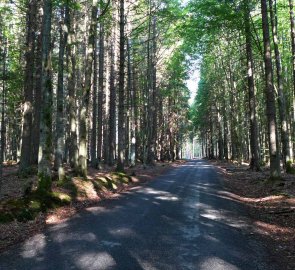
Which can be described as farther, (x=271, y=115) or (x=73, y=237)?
(x=271, y=115)

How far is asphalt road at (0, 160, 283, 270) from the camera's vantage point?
6.79 meters

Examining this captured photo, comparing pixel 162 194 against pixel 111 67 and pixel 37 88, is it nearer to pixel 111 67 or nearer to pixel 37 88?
A: pixel 37 88

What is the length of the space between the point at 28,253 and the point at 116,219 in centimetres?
365

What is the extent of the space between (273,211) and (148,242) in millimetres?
5454

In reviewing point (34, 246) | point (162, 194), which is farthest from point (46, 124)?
point (162, 194)

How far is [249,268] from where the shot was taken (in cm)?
651

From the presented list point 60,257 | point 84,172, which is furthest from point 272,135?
point 60,257

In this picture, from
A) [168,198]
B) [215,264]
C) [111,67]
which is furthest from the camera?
[111,67]

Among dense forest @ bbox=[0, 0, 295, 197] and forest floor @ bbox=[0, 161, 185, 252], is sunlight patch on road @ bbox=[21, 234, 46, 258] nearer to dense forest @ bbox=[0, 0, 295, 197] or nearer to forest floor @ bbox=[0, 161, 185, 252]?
forest floor @ bbox=[0, 161, 185, 252]

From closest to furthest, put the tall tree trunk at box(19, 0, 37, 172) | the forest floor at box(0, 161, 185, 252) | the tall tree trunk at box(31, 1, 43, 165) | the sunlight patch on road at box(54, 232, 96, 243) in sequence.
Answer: the sunlight patch on road at box(54, 232, 96, 243), the forest floor at box(0, 161, 185, 252), the tall tree trunk at box(19, 0, 37, 172), the tall tree trunk at box(31, 1, 43, 165)

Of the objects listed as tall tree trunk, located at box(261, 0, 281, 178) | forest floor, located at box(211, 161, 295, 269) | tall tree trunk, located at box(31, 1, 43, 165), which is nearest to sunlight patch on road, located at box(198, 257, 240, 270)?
forest floor, located at box(211, 161, 295, 269)

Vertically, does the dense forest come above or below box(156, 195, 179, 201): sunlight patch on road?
above

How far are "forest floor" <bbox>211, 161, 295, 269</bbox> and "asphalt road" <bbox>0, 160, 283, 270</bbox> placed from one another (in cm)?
40

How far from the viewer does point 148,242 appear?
26.9ft
